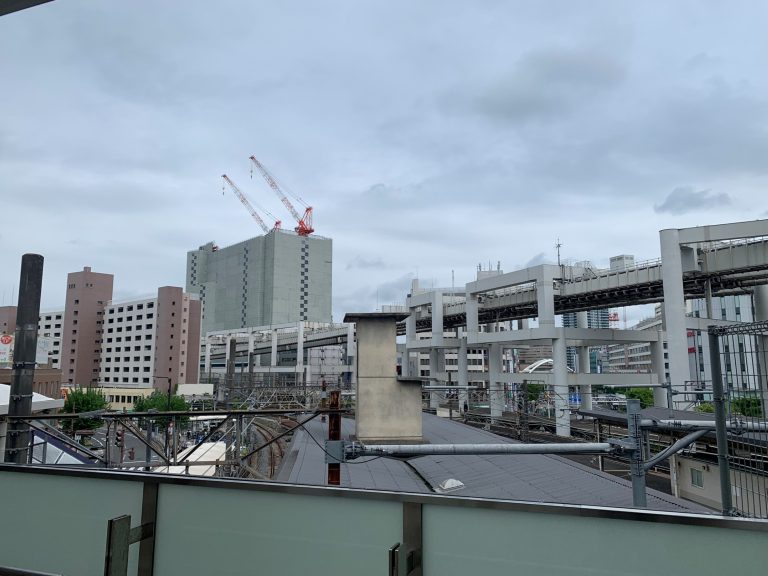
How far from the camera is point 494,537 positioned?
82.3 inches

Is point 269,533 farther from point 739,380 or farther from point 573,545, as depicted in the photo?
point 739,380

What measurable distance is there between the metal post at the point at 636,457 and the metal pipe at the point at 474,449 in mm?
284

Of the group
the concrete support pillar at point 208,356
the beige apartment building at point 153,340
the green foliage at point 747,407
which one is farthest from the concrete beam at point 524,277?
the concrete support pillar at point 208,356

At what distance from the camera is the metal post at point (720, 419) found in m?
4.78

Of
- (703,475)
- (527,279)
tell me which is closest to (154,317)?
(527,279)

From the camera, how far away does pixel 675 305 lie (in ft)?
79.3

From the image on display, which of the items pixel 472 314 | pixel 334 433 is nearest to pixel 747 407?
pixel 334 433

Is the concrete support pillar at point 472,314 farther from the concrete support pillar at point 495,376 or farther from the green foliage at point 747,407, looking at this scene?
the green foliage at point 747,407

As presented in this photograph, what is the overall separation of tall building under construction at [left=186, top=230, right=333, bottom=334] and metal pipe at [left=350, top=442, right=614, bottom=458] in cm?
12578

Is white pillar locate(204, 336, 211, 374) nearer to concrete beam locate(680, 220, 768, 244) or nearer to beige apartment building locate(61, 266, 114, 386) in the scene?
beige apartment building locate(61, 266, 114, 386)

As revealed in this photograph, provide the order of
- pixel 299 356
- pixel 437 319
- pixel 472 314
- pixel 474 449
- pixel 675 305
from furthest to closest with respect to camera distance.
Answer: pixel 299 356, pixel 437 319, pixel 472 314, pixel 675 305, pixel 474 449

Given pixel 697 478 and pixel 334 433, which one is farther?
pixel 697 478

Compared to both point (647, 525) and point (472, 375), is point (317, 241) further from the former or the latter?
point (647, 525)

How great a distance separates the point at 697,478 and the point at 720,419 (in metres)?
12.1
